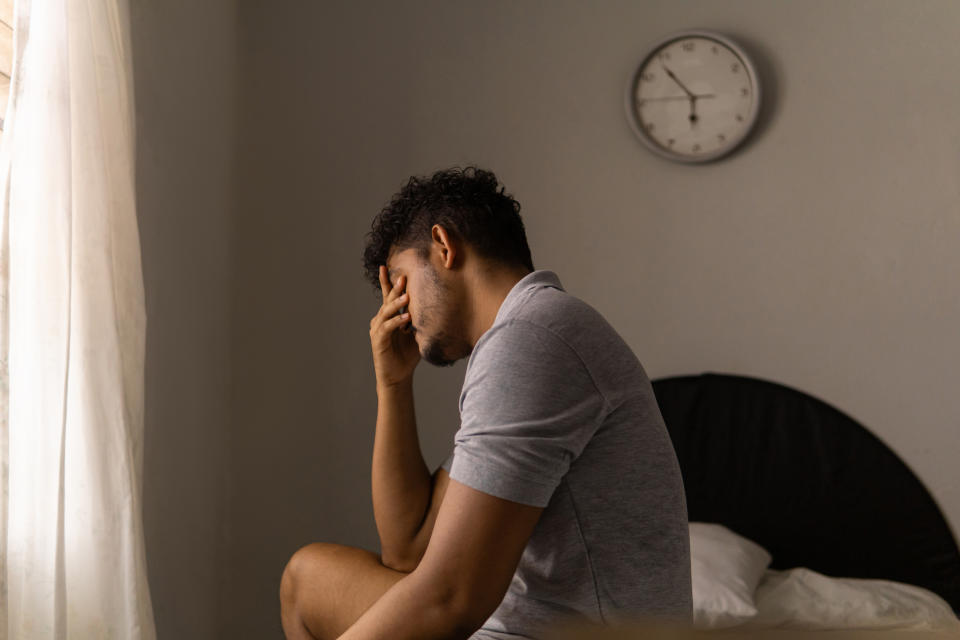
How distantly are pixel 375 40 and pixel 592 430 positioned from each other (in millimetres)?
1820

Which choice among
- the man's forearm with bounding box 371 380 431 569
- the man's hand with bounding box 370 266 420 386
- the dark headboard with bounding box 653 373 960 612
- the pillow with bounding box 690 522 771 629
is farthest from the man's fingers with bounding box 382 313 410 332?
the dark headboard with bounding box 653 373 960 612

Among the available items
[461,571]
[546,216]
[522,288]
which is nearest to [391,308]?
[522,288]

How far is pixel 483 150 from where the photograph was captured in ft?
7.82

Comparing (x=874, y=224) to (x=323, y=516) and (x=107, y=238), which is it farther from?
(x=107, y=238)

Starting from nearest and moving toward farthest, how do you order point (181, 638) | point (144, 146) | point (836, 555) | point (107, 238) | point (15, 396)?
point (15, 396) → point (107, 238) → point (144, 146) → point (181, 638) → point (836, 555)

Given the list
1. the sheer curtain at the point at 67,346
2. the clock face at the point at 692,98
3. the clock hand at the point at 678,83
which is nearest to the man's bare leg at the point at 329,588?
the sheer curtain at the point at 67,346

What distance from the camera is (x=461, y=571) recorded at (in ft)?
2.77

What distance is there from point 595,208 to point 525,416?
5.10 ft

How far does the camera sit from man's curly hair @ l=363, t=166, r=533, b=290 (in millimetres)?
1145

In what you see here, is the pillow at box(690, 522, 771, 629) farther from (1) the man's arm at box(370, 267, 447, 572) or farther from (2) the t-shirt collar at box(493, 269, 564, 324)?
(2) the t-shirt collar at box(493, 269, 564, 324)

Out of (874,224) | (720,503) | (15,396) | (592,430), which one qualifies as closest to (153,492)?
(15,396)

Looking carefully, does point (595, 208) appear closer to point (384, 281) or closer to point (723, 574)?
point (723, 574)

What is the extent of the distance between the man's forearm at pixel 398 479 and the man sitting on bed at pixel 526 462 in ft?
1.00

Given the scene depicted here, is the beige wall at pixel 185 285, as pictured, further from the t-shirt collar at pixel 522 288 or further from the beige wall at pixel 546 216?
the t-shirt collar at pixel 522 288
